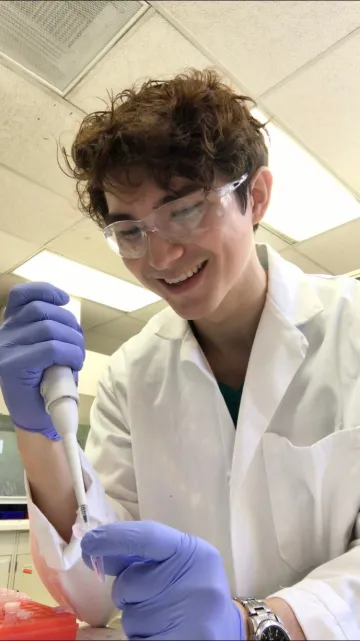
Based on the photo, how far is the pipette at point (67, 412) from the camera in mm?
773

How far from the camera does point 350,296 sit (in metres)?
1.16

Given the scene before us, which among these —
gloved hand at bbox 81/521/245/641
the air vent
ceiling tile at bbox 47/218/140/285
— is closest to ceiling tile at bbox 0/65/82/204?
the air vent

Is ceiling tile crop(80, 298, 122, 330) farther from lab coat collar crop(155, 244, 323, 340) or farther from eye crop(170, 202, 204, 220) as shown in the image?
eye crop(170, 202, 204, 220)

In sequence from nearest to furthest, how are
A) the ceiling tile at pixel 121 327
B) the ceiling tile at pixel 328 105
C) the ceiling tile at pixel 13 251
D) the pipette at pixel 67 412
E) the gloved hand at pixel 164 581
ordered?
the gloved hand at pixel 164 581 → the pipette at pixel 67 412 → the ceiling tile at pixel 328 105 → the ceiling tile at pixel 13 251 → the ceiling tile at pixel 121 327

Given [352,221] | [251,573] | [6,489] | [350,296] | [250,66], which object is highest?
[250,66]

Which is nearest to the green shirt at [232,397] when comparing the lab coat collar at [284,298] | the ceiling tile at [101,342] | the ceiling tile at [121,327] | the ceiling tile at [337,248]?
the lab coat collar at [284,298]

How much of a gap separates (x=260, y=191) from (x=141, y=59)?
1.36 m

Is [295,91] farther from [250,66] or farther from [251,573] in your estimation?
[251,573]

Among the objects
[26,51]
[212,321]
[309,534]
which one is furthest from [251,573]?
[26,51]

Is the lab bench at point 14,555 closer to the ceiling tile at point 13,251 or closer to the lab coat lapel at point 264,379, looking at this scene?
the ceiling tile at point 13,251

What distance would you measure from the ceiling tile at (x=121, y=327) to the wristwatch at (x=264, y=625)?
4.34 metres

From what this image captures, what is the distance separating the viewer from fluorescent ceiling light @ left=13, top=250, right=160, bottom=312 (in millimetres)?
3908

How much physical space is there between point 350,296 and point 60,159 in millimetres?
2008

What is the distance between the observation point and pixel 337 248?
12.2 feet
